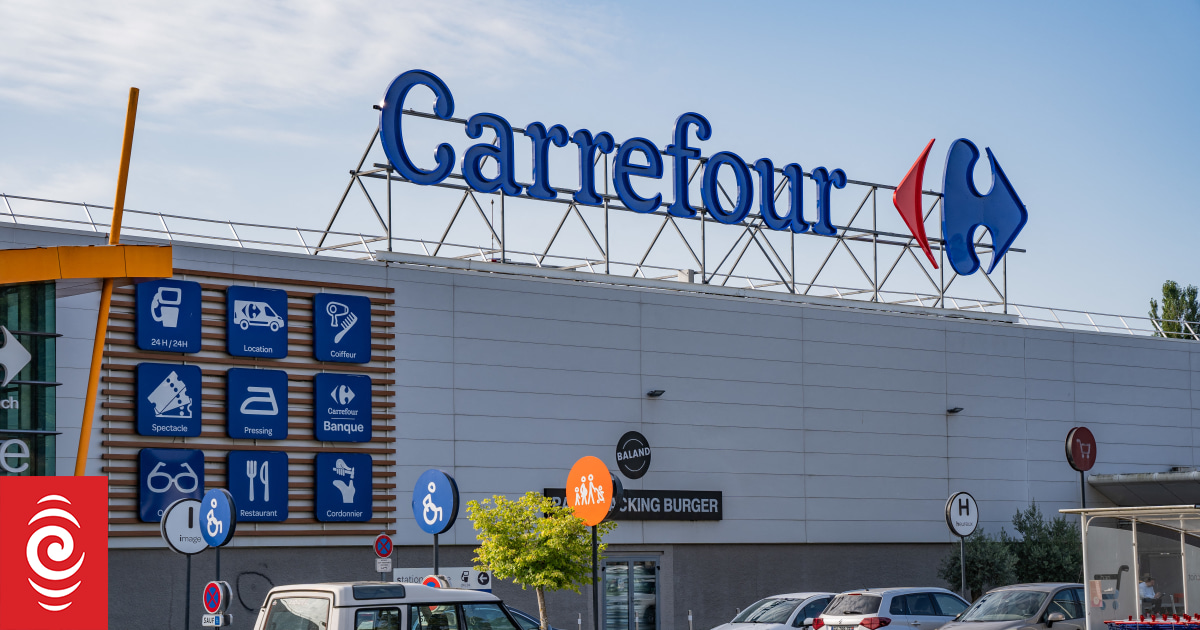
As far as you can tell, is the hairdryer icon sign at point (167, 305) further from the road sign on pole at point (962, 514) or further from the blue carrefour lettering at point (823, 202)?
the blue carrefour lettering at point (823, 202)

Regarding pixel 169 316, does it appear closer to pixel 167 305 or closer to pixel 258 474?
pixel 167 305

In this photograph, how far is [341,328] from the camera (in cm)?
2766

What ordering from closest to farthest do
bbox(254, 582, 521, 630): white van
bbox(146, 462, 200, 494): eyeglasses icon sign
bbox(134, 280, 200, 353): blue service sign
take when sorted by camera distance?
bbox(254, 582, 521, 630): white van, bbox(146, 462, 200, 494): eyeglasses icon sign, bbox(134, 280, 200, 353): blue service sign

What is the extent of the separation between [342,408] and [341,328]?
5.44 feet

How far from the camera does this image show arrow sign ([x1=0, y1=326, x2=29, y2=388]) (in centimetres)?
1166

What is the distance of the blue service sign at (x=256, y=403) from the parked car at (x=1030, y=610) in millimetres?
13333

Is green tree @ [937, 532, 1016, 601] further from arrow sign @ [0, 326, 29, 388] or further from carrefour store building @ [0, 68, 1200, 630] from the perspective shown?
arrow sign @ [0, 326, 29, 388]

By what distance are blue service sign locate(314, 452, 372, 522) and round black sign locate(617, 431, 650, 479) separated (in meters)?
6.18

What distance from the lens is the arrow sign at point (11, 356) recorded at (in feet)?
38.3

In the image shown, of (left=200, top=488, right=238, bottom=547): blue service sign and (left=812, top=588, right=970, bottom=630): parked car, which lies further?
(left=812, top=588, right=970, bottom=630): parked car

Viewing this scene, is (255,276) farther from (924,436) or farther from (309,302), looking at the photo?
(924,436)

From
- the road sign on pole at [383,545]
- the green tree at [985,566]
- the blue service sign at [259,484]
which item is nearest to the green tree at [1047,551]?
the green tree at [985,566]

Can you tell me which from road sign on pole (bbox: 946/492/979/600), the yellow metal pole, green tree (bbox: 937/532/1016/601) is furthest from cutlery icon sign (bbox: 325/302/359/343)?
green tree (bbox: 937/532/1016/601)

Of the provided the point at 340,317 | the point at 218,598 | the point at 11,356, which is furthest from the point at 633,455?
the point at 11,356
